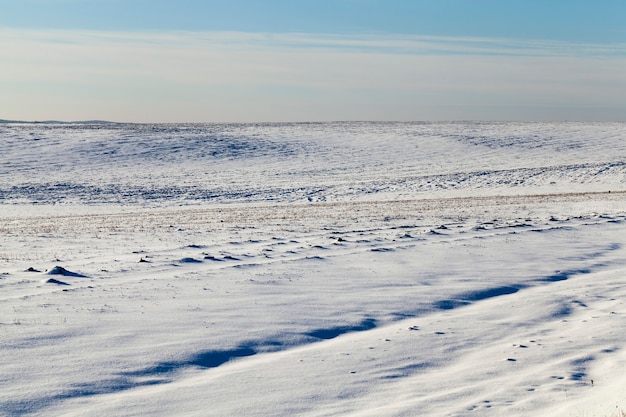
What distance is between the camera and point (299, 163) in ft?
158

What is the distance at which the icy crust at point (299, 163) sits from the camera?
35.8 metres

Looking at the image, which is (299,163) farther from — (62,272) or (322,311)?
(322,311)

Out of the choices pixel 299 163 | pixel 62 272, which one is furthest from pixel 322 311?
pixel 299 163

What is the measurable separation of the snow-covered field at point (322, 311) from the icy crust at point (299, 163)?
9396 mm

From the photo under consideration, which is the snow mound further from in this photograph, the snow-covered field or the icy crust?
the icy crust

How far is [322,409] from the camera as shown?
270 inches

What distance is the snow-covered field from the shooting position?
23.4ft

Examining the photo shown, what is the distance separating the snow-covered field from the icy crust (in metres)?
9.40

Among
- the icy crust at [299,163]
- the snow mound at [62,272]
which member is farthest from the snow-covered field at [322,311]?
the icy crust at [299,163]

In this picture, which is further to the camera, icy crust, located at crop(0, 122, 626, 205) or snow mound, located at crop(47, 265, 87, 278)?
icy crust, located at crop(0, 122, 626, 205)

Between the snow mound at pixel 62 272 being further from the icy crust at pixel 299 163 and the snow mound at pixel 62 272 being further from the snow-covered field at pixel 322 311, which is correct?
the icy crust at pixel 299 163

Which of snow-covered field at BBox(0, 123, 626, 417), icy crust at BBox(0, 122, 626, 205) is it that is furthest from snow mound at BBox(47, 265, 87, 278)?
icy crust at BBox(0, 122, 626, 205)

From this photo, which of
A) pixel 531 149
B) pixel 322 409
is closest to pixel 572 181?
pixel 531 149

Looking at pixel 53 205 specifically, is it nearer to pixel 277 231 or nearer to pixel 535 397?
pixel 277 231
